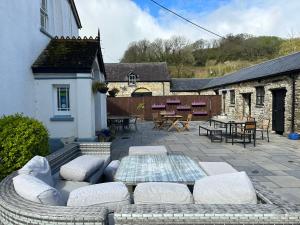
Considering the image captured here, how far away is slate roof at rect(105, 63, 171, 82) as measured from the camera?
31.0 metres

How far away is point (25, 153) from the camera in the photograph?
4.33 metres

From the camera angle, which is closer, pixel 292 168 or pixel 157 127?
pixel 292 168

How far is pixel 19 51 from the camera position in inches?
289

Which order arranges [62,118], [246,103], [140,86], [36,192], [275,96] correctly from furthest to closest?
[140,86] → [246,103] → [275,96] → [62,118] → [36,192]

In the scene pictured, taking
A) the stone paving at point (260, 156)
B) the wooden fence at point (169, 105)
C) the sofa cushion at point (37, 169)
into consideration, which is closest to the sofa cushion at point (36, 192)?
the sofa cushion at point (37, 169)

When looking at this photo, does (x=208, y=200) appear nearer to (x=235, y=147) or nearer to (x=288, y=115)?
(x=235, y=147)

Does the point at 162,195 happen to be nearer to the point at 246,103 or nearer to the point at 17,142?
the point at 17,142

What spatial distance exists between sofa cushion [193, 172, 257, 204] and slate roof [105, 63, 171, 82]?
1117 inches

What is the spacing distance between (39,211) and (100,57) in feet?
31.2

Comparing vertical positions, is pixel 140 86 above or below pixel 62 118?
above

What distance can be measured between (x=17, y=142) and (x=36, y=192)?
239cm

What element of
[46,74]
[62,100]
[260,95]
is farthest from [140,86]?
[46,74]

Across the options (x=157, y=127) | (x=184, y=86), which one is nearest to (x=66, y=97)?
(x=157, y=127)

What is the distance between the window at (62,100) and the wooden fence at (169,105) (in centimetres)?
1416
